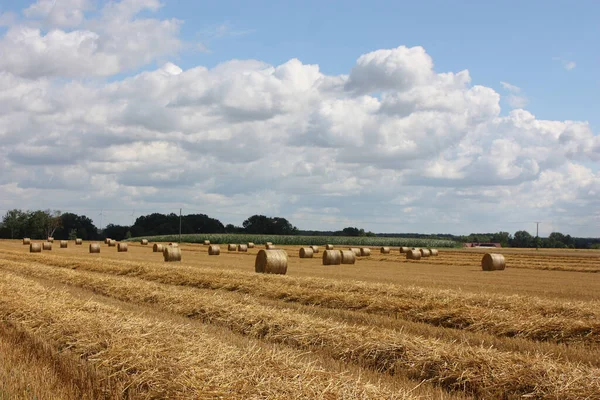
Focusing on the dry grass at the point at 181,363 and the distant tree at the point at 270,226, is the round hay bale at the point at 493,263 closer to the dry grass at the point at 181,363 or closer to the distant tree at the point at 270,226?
the dry grass at the point at 181,363

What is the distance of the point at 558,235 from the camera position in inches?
5546

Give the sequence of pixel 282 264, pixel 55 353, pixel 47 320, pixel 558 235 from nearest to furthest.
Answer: pixel 55 353
pixel 47 320
pixel 282 264
pixel 558 235

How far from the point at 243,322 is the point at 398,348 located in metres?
3.67

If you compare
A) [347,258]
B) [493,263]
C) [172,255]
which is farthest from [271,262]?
[493,263]

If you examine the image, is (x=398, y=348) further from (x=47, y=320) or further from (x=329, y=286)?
(x=329, y=286)

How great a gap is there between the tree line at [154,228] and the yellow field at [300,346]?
109 meters

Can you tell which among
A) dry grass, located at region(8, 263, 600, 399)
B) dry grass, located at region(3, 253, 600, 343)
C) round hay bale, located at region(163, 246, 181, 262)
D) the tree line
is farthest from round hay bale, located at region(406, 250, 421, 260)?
the tree line

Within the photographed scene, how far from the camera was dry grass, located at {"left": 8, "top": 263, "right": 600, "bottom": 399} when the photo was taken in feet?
23.1

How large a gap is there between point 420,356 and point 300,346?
6.82ft

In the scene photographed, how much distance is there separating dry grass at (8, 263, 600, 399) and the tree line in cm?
11136

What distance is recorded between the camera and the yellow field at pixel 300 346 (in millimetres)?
6191

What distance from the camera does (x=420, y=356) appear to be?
8.29m

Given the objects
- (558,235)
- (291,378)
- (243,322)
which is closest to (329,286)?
(243,322)

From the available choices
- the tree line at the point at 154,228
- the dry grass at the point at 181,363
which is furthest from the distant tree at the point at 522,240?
the dry grass at the point at 181,363
